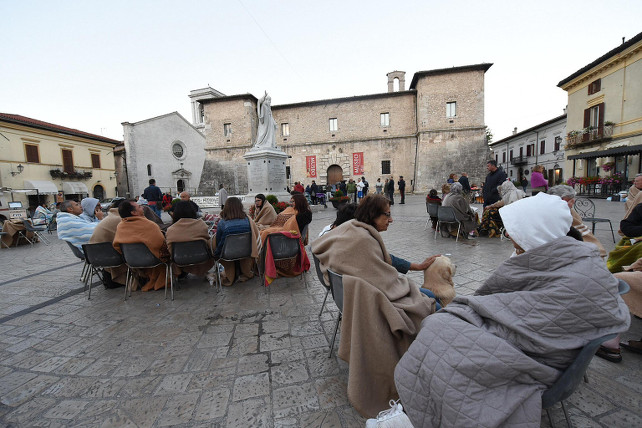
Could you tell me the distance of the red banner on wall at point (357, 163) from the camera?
25219 mm

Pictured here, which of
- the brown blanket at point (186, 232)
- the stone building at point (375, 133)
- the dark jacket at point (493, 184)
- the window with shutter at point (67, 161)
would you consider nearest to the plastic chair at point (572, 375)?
the brown blanket at point (186, 232)

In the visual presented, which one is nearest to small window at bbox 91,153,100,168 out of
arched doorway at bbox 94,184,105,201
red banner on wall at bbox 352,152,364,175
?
arched doorway at bbox 94,184,105,201

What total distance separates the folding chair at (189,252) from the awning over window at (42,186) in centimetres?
2497

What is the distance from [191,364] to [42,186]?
2717 cm

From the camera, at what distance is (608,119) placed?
17.4 metres

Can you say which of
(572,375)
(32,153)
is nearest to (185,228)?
(572,375)

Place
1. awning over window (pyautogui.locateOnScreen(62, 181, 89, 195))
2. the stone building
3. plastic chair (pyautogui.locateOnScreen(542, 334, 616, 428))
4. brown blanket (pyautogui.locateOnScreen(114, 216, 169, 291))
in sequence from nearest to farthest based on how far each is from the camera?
plastic chair (pyautogui.locateOnScreen(542, 334, 616, 428)) < brown blanket (pyautogui.locateOnScreen(114, 216, 169, 291)) < the stone building < awning over window (pyautogui.locateOnScreen(62, 181, 89, 195))

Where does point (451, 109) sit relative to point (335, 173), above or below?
above

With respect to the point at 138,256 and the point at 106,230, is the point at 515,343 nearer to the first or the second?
the point at 138,256

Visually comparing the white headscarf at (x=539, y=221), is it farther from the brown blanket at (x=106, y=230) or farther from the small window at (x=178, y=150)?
the small window at (x=178, y=150)

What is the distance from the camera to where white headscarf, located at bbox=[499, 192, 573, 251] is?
4.91 ft

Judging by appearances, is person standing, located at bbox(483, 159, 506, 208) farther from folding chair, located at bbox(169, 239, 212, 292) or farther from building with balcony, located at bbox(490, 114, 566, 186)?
building with balcony, located at bbox(490, 114, 566, 186)

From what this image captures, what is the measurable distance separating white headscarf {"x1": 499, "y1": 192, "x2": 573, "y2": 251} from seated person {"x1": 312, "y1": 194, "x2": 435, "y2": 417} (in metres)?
0.71

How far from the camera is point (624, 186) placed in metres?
14.6
